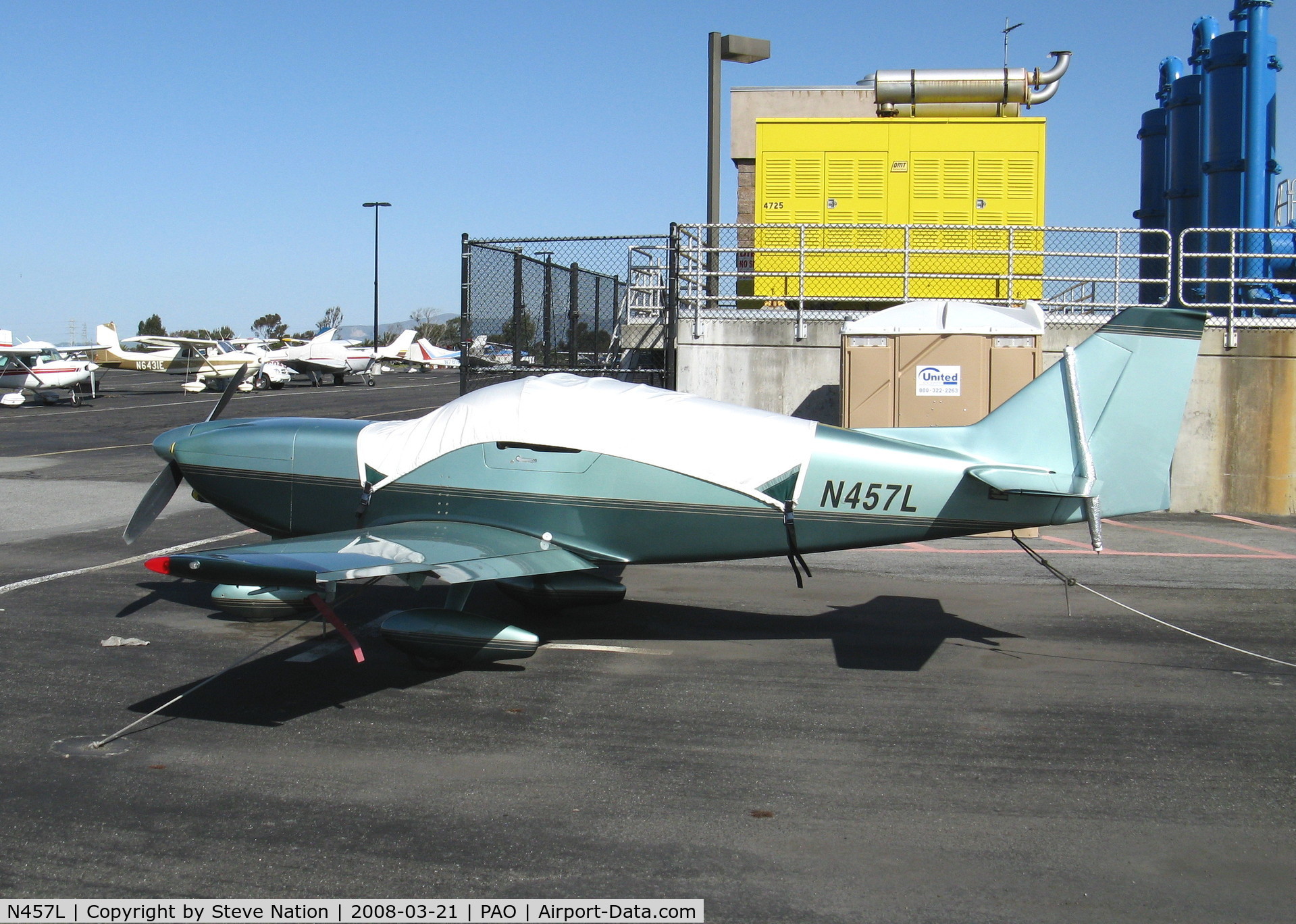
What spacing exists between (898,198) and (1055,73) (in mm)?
5086

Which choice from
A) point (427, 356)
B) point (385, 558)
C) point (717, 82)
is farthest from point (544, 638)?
point (427, 356)

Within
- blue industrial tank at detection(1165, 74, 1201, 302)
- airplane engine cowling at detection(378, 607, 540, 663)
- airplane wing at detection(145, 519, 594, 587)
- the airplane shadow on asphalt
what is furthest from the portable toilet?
blue industrial tank at detection(1165, 74, 1201, 302)

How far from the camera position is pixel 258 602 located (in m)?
8.22

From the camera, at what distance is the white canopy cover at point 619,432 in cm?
741

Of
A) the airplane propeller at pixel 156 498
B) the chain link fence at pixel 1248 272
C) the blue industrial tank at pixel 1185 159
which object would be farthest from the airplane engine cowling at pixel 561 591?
the blue industrial tank at pixel 1185 159

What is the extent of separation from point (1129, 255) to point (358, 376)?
1891 inches

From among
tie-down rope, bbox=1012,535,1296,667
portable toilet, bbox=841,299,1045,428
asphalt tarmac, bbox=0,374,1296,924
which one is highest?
portable toilet, bbox=841,299,1045,428

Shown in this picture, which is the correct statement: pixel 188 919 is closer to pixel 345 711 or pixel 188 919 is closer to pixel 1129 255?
pixel 345 711

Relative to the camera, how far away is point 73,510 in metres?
13.9

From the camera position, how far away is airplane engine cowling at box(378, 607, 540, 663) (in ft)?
22.5

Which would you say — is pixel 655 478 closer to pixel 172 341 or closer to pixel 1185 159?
pixel 1185 159

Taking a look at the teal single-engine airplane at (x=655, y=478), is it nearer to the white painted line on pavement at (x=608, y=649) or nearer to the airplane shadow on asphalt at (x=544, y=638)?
the airplane shadow on asphalt at (x=544, y=638)

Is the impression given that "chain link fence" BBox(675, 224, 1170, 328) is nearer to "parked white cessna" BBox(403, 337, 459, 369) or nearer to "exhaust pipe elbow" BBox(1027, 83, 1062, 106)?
"exhaust pipe elbow" BBox(1027, 83, 1062, 106)

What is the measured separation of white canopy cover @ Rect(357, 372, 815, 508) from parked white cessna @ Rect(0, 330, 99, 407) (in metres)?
31.2
